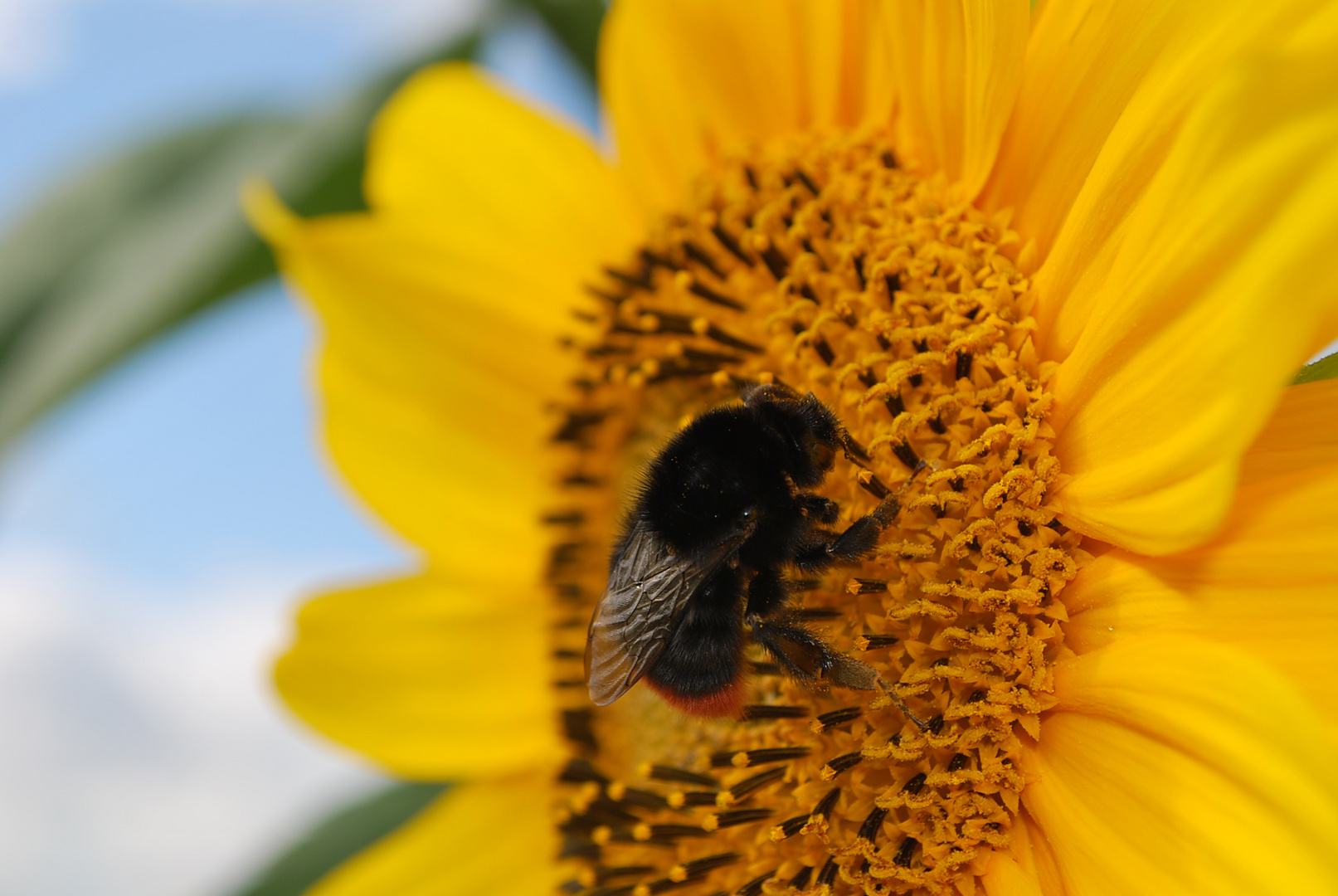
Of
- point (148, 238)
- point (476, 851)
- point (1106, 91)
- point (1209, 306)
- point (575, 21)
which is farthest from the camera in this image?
point (148, 238)

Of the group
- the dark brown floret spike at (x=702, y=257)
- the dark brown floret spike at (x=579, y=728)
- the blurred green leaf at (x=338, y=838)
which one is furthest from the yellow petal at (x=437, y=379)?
the blurred green leaf at (x=338, y=838)

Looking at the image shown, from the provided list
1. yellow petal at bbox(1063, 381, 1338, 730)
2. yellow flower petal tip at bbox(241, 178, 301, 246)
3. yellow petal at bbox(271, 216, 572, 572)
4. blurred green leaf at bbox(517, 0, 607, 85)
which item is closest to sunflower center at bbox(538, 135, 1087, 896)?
yellow petal at bbox(1063, 381, 1338, 730)

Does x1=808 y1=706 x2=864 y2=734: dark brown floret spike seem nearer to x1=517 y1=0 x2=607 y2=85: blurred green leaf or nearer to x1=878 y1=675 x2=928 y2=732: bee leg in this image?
x1=878 y1=675 x2=928 y2=732: bee leg

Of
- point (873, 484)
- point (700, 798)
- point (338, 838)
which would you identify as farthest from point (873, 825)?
point (338, 838)

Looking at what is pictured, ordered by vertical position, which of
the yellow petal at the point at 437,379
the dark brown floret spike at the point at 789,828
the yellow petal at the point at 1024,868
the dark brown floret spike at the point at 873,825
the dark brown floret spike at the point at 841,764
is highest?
the yellow petal at the point at 437,379

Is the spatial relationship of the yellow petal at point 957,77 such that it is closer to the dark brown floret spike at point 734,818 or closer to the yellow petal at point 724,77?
the yellow petal at point 724,77

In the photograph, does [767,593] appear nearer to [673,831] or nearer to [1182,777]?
[673,831]
